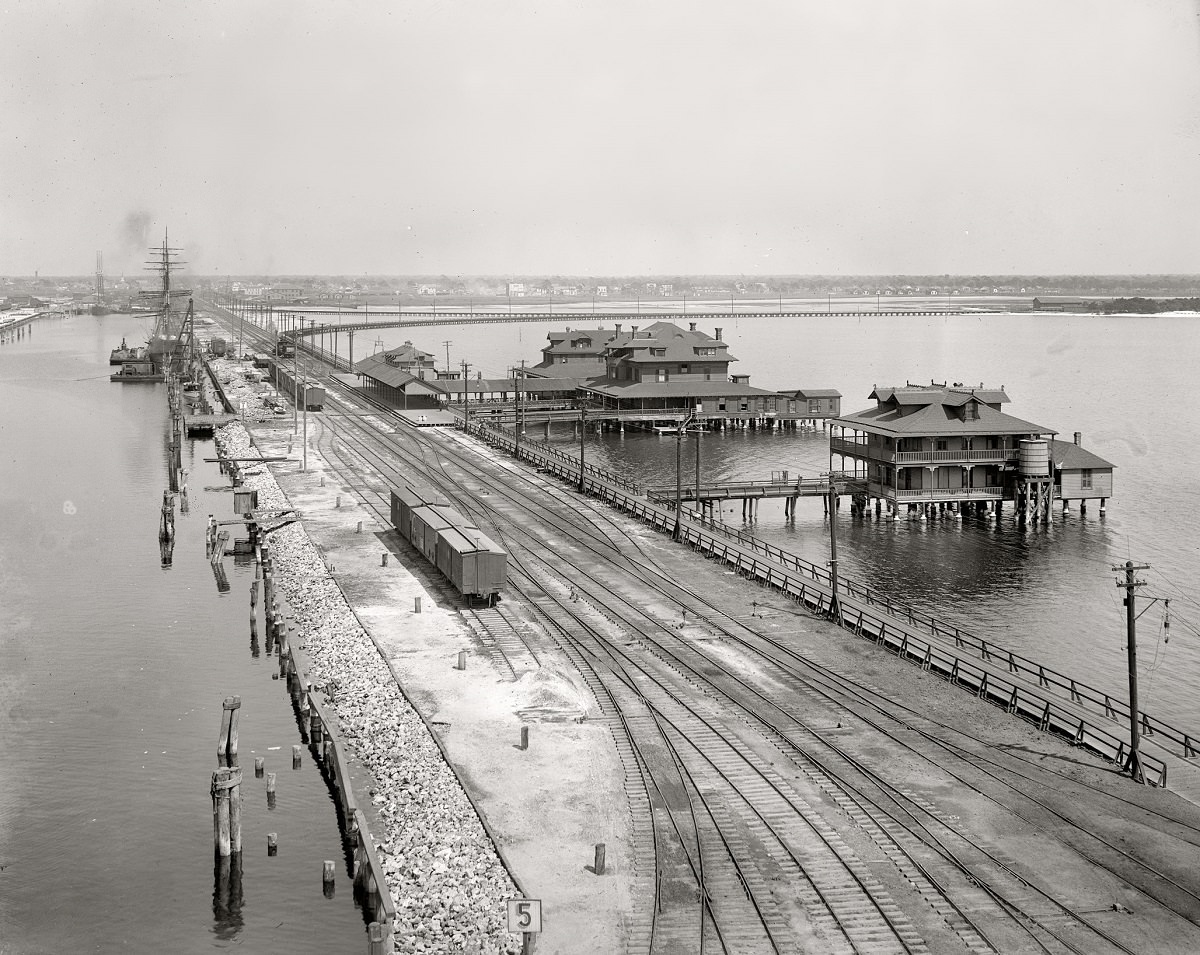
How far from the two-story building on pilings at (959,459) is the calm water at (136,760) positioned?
39.8 metres

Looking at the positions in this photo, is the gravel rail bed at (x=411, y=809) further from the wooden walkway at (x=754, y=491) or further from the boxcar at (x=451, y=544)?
the wooden walkway at (x=754, y=491)

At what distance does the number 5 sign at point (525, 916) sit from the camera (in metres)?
22.1

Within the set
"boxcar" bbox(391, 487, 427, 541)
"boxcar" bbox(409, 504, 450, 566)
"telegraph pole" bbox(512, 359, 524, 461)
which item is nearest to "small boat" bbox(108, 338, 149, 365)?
"telegraph pole" bbox(512, 359, 524, 461)

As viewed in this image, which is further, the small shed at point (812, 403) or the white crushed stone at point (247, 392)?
the small shed at point (812, 403)

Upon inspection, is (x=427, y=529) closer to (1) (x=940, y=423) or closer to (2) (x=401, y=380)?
(1) (x=940, y=423)

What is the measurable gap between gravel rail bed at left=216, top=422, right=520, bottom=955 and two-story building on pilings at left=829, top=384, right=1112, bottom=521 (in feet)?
136

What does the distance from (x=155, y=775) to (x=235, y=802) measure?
6260 mm

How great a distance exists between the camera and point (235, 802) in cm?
3025

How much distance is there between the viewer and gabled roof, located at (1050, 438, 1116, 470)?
80.6 meters

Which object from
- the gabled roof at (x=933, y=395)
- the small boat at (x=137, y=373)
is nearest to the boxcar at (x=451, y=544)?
the gabled roof at (x=933, y=395)

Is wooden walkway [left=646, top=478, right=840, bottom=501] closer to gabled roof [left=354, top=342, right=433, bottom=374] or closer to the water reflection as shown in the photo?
the water reflection

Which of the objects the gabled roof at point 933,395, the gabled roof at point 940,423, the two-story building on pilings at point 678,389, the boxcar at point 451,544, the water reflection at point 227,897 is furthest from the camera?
the two-story building on pilings at point 678,389

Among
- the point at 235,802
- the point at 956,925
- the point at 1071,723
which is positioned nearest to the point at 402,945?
the point at 235,802

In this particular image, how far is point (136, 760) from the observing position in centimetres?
3631
